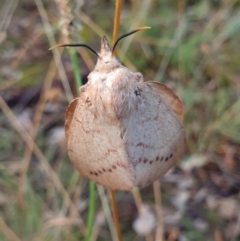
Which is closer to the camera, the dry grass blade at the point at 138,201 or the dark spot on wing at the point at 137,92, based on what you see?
the dark spot on wing at the point at 137,92

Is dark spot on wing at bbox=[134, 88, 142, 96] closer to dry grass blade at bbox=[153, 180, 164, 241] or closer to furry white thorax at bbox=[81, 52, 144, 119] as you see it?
furry white thorax at bbox=[81, 52, 144, 119]

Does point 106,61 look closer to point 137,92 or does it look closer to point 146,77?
point 137,92

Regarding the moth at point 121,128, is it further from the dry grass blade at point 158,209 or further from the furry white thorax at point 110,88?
the dry grass blade at point 158,209

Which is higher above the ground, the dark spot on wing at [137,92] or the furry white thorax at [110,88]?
the furry white thorax at [110,88]

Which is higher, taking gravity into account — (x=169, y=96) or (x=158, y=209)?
(x=169, y=96)

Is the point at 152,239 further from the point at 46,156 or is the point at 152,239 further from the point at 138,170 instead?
the point at 138,170

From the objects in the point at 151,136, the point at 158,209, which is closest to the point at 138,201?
the point at 158,209

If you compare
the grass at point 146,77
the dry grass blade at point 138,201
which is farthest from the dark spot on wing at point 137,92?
the dry grass blade at point 138,201
